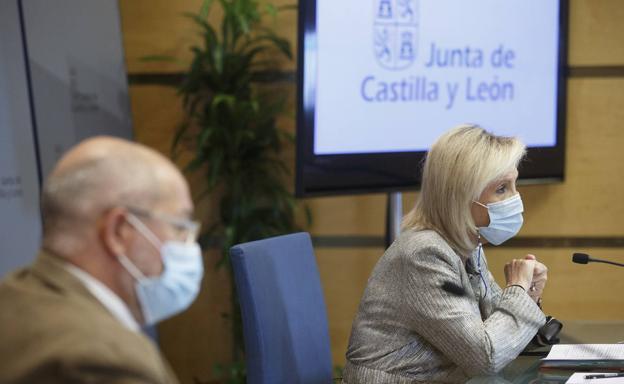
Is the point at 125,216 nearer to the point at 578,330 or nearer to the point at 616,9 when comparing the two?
the point at 578,330

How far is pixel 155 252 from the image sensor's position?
141 centimetres

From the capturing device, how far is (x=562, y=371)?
2.28 meters

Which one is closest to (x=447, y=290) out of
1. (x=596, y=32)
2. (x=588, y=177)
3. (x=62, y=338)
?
(x=62, y=338)

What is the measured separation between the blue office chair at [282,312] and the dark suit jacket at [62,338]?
109 centimetres

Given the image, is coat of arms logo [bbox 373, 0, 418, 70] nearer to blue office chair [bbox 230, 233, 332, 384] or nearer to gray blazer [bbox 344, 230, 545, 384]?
blue office chair [bbox 230, 233, 332, 384]

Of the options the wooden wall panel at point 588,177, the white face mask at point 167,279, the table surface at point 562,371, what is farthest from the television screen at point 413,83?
the white face mask at point 167,279

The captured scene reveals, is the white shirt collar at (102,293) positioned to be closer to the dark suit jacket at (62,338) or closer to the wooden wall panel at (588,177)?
the dark suit jacket at (62,338)

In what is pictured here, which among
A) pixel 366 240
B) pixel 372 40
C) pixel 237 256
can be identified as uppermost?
pixel 372 40

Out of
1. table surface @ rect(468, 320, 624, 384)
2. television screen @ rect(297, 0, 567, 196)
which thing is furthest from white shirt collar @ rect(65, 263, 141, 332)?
television screen @ rect(297, 0, 567, 196)

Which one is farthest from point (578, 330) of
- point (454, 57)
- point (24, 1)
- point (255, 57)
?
point (24, 1)

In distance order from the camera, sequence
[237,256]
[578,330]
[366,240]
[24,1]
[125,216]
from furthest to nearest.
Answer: [366,240], [24,1], [578,330], [237,256], [125,216]

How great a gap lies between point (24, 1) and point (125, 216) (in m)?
2.74

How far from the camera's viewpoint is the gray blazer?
91.2 inches

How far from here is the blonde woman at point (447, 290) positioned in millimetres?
2328
